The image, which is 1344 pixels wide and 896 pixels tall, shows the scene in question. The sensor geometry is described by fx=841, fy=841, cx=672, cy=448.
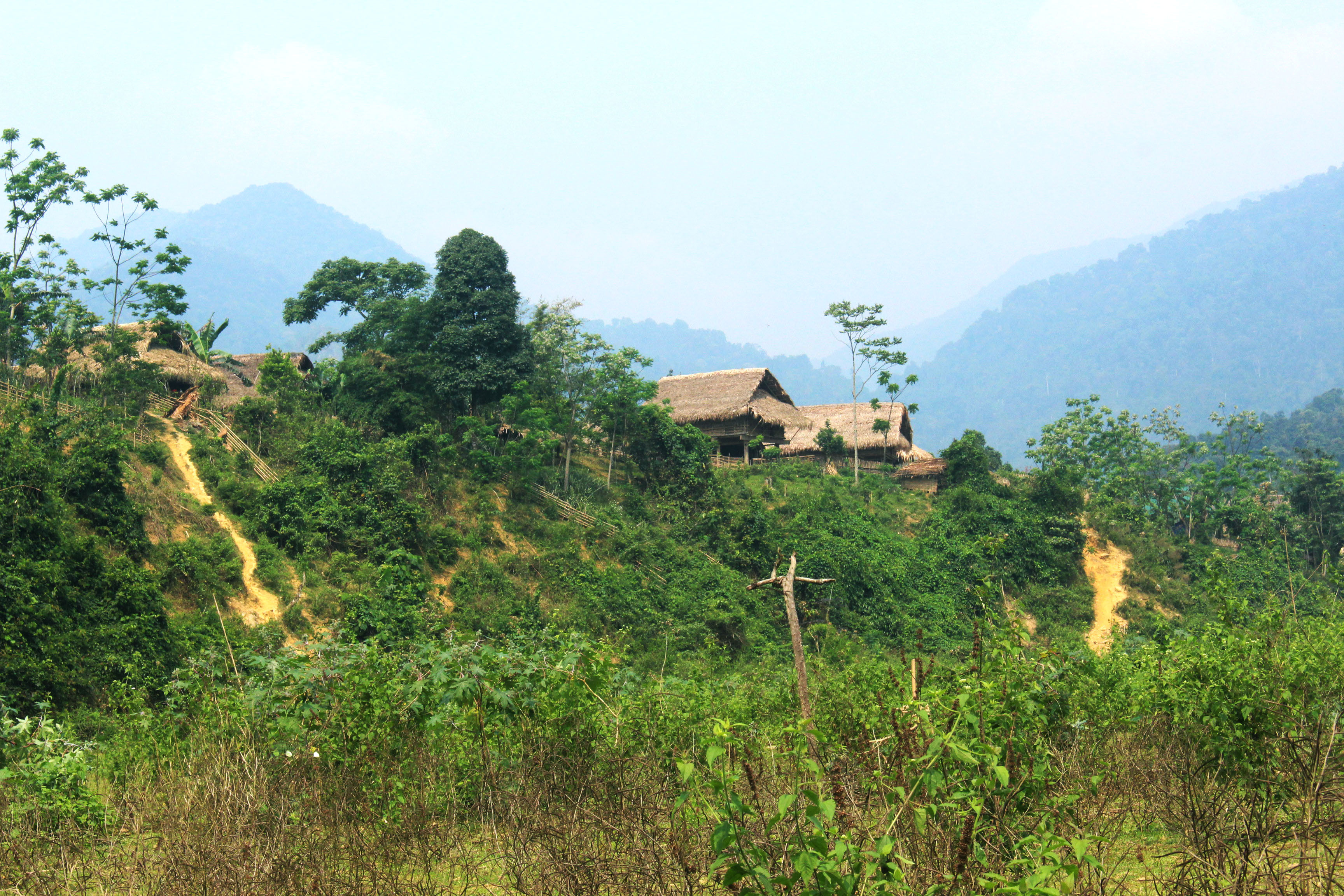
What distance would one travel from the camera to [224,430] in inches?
612

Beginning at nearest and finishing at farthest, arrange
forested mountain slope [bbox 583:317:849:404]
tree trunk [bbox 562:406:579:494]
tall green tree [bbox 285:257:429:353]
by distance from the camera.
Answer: tree trunk [bbox 562:406:579:494]
tall green tree [bbox 285:257:429:353]
forested mountain slope [bbox 583:317:849:404]

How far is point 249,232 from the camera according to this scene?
16975 centimetres

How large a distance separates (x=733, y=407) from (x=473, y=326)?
9334 mm

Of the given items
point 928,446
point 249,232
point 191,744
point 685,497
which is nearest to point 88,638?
point 191,744

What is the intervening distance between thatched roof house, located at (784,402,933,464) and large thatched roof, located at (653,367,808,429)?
668 mm

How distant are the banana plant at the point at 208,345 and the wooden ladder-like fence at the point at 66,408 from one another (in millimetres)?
5305

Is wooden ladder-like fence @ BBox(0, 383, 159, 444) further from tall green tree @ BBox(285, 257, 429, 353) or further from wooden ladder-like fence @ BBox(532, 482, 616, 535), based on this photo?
wooden ladder-like fence @ BBox(532, 482, 616, 535)

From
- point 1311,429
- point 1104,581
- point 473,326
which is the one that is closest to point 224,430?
point 473,326

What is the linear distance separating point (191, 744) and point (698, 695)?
335cm

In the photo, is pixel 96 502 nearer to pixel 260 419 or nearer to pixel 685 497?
pixel 260 419

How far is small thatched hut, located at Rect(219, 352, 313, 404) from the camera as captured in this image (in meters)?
19.3

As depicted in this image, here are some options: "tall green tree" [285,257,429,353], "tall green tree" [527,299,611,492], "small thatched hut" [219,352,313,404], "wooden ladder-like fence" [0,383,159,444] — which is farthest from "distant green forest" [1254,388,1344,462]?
"wooden ladder-like fence" [0,383,159,444]

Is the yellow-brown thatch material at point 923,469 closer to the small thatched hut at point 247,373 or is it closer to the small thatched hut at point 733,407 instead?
the small thatched hut at point 733,407

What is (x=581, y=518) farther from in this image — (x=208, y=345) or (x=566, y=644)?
(x=566, y=644)
